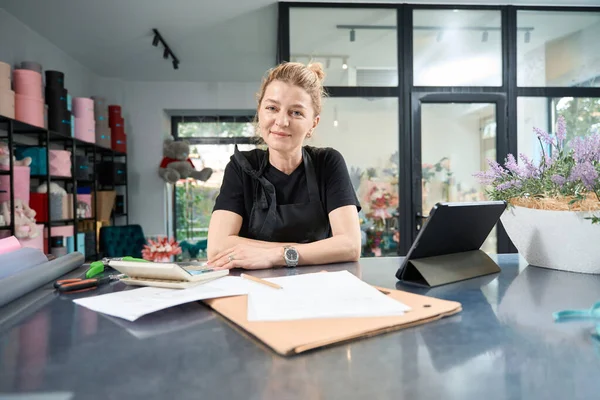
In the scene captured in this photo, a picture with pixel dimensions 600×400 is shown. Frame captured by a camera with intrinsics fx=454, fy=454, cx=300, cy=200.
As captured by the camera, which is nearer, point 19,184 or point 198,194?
point 19,184

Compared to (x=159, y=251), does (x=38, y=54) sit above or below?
above

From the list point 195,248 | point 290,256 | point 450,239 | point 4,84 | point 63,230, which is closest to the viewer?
point 450,239

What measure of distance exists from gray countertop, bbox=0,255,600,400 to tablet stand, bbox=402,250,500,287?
19 centimetres

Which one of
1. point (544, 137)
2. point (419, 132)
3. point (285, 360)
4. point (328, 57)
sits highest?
point (328, 57)

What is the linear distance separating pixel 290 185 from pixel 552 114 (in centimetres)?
316

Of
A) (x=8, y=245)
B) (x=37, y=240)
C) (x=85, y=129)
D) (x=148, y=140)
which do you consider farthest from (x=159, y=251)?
(x=8, y=245)

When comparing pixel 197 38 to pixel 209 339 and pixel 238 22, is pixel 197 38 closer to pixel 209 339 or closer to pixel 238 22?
pixel 238 22

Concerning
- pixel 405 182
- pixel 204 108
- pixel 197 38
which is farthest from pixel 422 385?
pixel 204 108

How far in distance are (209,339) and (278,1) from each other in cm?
376

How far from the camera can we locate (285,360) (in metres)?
0.51

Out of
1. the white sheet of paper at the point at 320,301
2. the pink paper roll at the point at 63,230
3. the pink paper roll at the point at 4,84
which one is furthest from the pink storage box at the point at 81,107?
the white sheet of paper at the point at 320,301

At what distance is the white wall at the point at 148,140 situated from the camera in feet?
20.9

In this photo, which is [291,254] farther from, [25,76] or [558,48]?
[558,48]

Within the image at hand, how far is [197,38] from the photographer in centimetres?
470
